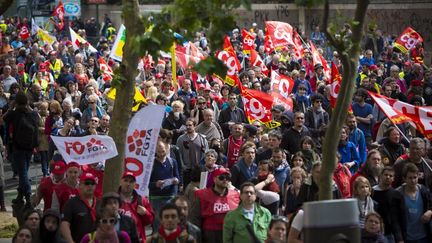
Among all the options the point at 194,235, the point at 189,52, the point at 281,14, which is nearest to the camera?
the point at 194,235

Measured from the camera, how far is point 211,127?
17.8m

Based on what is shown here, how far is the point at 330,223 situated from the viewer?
8.39 m

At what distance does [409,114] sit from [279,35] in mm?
11909

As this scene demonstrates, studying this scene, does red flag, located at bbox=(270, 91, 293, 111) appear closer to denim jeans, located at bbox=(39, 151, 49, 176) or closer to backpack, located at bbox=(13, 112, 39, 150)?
denim jeans, located at bbox=(39, 151, 49, 176)

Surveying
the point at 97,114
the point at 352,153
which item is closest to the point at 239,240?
the point at 352,153

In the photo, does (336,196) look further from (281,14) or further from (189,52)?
(281,14)

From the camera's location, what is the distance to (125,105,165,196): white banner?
43.1 feet

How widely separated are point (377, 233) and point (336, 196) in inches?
61.8

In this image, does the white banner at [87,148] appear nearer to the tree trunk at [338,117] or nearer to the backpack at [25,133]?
the tree trunk at [338,117]

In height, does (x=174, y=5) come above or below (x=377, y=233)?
above

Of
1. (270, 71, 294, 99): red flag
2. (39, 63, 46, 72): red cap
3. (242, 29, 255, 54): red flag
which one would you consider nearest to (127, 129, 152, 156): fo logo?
(270, 71, 294, 99): red flag

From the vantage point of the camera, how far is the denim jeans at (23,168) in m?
17.1

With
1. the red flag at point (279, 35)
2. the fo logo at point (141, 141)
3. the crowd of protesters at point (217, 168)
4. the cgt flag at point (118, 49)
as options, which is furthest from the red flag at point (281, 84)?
the fo logo at point (141, 141)

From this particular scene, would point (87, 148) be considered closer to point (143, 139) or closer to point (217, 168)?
point (143, 139)
